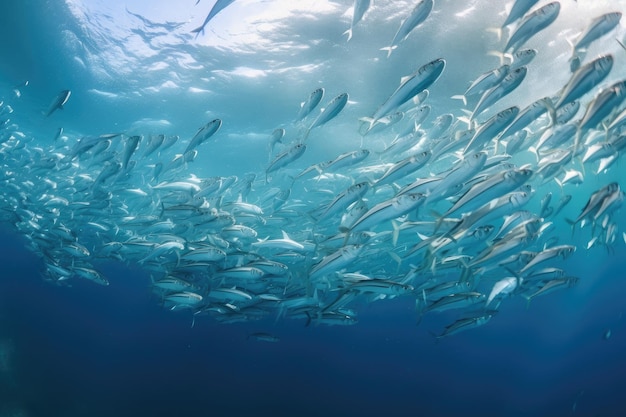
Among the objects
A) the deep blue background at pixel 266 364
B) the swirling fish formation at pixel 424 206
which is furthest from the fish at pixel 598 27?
the deep blue background at pixel 266 364

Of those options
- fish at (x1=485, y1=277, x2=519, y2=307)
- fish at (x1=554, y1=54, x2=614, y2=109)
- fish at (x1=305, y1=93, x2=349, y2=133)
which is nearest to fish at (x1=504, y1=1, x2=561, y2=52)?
fish at (x1=554, y1=54, x2=614, y2=109)

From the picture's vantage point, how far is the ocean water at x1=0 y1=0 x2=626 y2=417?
11.9 metres

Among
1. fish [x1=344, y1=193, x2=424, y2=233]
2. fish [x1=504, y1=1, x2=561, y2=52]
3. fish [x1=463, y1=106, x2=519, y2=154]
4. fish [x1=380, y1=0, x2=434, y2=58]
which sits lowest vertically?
fish [x1=344, y1=193, x2=424, y2=233]

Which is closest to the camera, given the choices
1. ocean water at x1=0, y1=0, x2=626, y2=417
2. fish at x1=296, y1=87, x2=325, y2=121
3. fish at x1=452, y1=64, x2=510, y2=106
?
fish at x1=452, y1=64, x2=510, y2=106

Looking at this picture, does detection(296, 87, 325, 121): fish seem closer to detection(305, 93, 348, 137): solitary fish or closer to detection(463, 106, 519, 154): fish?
detection(305, 93, 348, 137): solitary fish

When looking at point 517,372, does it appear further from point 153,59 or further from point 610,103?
point 153,59

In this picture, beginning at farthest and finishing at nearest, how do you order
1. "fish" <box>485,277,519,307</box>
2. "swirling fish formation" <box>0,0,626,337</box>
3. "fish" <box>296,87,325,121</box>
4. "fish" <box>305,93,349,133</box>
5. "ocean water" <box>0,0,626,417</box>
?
1. "ocean water" <box>0,0,626,417</box>
2. "fish" <box>485,277,519,307</box>
3. "fish" <box>296,87,325,121</box>
4. "fish" <box>305,93,349,133</box>
5. "swirling fish formation" <box>0,0,626,337</box>

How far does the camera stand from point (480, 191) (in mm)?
4227

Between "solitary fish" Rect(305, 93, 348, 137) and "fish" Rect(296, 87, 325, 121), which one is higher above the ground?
"fish" Rect(296, 87, 325, 121)

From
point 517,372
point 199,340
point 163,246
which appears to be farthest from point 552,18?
point 517,372

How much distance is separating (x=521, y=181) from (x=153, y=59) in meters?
16.8

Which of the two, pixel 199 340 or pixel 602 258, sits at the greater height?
pixel 602 258

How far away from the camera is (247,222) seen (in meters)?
13.1

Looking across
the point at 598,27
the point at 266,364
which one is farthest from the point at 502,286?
the point at 266,364
